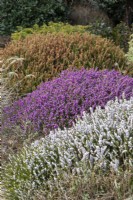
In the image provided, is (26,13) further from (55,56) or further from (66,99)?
(66,99)

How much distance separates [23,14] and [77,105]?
945 cm

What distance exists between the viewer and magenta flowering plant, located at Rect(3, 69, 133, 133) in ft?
20.1

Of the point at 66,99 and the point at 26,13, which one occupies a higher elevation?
the point at 66,99

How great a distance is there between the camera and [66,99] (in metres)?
6.26

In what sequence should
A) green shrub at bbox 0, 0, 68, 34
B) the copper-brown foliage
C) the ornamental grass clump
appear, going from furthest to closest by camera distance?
green shrub at bbox 0, 0, 68, 34
the copper-brown foliage
the ornamental grass clump

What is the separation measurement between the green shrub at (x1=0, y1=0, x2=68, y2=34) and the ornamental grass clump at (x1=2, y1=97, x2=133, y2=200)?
34.4 ft

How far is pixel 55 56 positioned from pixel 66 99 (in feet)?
6.63

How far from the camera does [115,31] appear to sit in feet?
45.5

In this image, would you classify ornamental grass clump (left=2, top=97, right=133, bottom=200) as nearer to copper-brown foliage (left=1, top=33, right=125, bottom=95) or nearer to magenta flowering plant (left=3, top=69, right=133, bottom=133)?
magenta flowering plant (left=3, top=69, right=133, bottom=133)

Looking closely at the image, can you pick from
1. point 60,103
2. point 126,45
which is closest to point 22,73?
point 60,103

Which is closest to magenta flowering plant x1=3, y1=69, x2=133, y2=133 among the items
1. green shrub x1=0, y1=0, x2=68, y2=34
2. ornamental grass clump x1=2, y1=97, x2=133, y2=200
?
ornamental grass clump x1=2, y1=97, x2=133, y2=200

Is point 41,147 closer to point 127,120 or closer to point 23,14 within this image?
point 127,120

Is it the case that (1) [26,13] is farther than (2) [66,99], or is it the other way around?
(1) [26,13]

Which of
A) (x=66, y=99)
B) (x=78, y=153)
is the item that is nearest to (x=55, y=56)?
(x=66, y=99)
